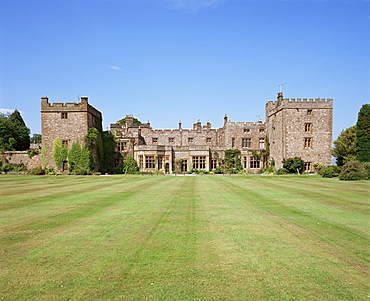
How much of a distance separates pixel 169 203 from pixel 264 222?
4.35 metres

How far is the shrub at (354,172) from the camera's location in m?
23.8

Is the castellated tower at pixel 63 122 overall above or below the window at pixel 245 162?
above

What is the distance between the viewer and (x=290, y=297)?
153 inches

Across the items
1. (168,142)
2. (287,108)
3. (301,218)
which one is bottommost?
(301,218)

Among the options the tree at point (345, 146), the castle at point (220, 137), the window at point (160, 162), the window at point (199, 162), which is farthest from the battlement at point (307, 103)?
the window at point (160, 162)

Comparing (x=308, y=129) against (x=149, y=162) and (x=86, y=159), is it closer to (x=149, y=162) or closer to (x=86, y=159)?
(x=149, y=162)

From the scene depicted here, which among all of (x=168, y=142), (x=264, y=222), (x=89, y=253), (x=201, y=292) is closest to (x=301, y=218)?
(x=264, y=222)

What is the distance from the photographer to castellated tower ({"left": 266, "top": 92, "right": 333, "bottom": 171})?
3716cm

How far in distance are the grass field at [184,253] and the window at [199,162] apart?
31.4 m

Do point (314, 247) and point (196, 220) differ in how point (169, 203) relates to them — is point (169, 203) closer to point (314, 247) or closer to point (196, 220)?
point (196, 220)

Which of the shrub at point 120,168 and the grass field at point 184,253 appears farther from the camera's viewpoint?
the shrub at point 120,168

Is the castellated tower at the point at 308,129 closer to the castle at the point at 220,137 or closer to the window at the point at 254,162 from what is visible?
the castle at the point at 220,137

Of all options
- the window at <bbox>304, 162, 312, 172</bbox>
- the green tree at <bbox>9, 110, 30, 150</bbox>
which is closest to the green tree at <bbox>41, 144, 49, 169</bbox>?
the green tree at <bbox>9, 110, 30, 150</bbox>

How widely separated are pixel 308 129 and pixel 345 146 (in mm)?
5126
